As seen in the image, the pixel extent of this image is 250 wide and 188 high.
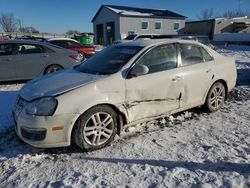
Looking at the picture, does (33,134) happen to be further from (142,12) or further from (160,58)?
(142,12)

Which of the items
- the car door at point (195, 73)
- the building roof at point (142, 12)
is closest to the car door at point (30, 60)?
the car door at point (195, 73)

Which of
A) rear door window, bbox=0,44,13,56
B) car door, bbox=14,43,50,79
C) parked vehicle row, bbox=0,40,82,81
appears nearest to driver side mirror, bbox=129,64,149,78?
parked vehicle row, bbox=0,40,82,81

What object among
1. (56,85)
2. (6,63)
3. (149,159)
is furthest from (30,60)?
(149,159)

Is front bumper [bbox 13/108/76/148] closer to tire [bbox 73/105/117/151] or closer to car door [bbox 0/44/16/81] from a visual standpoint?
tire [bbox 73/105/117/151]

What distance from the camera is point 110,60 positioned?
4805 mm

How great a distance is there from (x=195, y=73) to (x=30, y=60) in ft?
18.5

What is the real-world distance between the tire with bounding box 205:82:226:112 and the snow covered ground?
47 cm

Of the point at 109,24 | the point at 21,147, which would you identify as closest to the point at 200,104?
the point at 21,147

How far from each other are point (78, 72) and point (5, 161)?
5.91 feet

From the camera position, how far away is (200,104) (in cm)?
538

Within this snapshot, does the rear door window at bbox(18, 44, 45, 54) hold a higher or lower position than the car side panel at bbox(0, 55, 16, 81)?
higher

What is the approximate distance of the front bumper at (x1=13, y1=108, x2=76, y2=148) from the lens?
145 inches

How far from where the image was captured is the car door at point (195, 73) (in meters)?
4.97

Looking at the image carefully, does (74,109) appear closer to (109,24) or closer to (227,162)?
(227,162)
